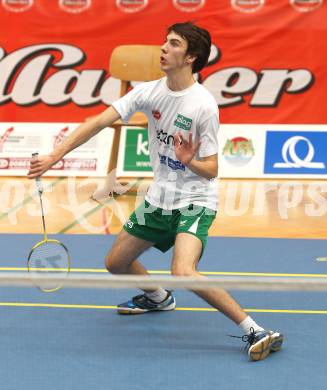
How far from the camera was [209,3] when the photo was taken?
10.1 m

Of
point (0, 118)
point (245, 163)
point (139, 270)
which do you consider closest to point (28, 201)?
point (0, 118)

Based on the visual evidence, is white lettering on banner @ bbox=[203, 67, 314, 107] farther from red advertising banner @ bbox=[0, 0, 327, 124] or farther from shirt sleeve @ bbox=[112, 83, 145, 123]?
shirt sleeve @ bbox=[112, 83, 145, 123]

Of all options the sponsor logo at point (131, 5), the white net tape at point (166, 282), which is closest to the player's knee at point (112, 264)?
the white net tape at point (166, 282)

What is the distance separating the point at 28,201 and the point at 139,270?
12.9ft

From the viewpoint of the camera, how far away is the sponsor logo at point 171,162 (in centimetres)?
492

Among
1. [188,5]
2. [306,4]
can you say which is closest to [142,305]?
[188,5]

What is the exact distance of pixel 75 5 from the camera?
1010 cm

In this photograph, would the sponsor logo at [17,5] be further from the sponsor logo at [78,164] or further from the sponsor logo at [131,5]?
the sponsor logo at [78,164]

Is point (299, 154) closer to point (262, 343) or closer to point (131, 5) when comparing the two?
point (131, 5)

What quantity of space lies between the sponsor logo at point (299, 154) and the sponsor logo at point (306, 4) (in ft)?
5.24

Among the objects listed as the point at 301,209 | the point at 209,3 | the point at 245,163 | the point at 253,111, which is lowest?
the point at 301,209

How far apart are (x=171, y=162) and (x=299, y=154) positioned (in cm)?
552

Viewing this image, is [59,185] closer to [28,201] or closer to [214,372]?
[28,201]

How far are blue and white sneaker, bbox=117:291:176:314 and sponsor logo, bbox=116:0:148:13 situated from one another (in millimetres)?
5472
